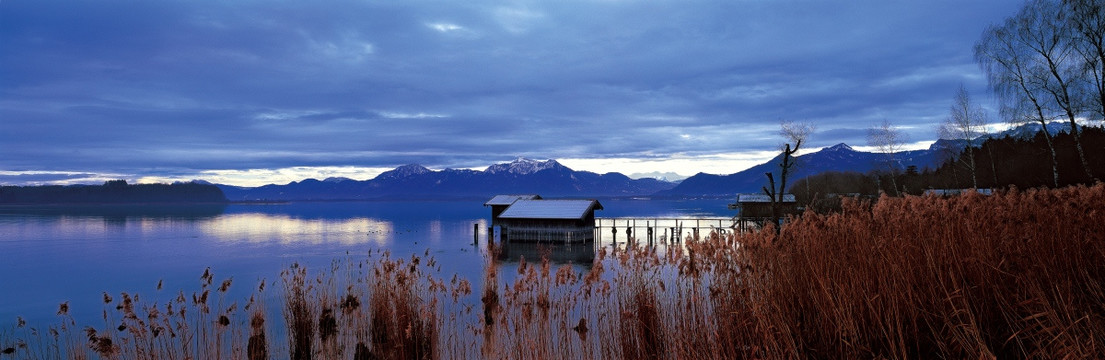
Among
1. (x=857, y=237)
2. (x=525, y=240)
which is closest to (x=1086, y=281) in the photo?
(x=857, y=237)

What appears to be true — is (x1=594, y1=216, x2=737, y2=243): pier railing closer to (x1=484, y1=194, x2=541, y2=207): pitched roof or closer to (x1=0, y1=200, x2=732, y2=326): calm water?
(x1=484, y1=194, x2=541, y2=207): pitched roof

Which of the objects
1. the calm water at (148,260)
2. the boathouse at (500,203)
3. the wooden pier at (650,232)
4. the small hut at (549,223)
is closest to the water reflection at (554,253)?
the calm water at (148,260)

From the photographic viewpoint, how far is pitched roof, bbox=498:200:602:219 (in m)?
44.5

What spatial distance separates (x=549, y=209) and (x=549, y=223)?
125 centimetres

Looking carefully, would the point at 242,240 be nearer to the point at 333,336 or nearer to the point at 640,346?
the point at 333,336

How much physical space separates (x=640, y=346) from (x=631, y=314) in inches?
16.8

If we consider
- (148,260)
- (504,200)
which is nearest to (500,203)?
(504,200)

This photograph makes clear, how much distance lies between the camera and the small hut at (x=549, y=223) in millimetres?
44531

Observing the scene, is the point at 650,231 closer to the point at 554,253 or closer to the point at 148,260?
the point at 554,253

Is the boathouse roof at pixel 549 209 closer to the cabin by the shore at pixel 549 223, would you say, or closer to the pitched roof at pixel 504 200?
the cabin by the shore at pixel 549 223

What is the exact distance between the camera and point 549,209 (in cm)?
4578

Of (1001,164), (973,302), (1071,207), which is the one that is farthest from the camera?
(1001,164)

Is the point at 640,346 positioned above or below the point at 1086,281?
below

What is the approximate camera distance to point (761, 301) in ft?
16.1
